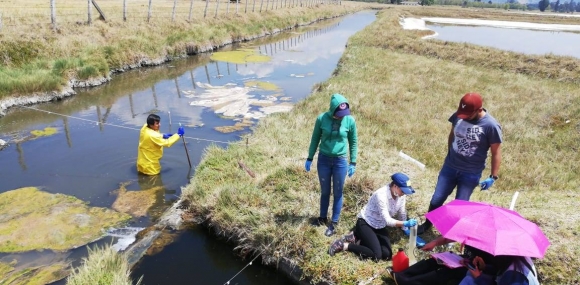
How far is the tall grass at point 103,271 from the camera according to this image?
4.81 meters

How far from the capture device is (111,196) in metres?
7.90

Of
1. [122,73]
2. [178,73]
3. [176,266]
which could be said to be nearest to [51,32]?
[122,73]

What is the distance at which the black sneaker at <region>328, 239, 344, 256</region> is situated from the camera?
562 centimetres

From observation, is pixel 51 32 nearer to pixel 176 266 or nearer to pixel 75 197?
pixel 75 197

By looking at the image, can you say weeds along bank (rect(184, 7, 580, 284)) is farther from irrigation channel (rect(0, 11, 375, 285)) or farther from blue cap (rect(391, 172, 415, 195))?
blue cap (rect(391, 172, 415, 195))

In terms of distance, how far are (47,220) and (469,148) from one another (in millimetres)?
6897

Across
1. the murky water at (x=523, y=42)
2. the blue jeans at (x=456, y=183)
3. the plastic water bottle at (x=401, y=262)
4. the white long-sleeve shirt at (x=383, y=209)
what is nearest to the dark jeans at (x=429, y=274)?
the plastic water bottle at (x=401, y=262)

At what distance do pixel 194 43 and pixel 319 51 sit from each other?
9986mm

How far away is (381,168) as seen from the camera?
7957 mm

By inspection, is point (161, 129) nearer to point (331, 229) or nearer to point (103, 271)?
point (103, 271)

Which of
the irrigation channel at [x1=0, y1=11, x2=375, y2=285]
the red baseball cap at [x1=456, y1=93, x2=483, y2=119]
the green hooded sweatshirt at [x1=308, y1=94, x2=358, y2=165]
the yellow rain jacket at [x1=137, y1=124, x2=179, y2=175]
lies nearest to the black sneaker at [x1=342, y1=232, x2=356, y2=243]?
the irrigation channel at [x1=0, y1=11, x2=375, y2=285]

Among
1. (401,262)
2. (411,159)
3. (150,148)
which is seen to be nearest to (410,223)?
(401,262)

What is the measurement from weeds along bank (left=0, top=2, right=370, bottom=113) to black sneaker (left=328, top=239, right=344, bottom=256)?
12.3 m

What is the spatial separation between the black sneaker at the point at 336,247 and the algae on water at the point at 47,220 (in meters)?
3.85
